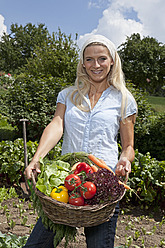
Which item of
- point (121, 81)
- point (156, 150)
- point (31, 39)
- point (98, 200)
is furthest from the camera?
point (31, 39)

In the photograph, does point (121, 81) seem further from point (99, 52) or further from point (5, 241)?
point (5, 241)

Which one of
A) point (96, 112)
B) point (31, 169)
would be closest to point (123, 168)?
point (96, 112)

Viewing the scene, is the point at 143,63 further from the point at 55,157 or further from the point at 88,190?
the point at 88,190

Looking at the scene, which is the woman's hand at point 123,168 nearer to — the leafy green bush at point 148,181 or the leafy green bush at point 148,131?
the leafy green bush at point 148,181

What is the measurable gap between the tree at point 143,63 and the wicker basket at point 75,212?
779 inches

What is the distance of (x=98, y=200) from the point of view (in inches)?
51.6

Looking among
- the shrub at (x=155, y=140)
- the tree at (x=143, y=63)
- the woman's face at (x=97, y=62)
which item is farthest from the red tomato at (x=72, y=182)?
the tree at (x=143, y=63)

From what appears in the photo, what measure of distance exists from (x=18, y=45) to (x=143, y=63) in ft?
58.8

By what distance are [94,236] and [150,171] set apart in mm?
2343

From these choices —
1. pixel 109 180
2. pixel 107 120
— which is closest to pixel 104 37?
pixel 107 120

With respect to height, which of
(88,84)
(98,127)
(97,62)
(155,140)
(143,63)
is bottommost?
(155,140)

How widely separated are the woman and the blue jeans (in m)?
0.01

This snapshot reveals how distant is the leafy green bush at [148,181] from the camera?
3609 mm

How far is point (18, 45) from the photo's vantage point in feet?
107
